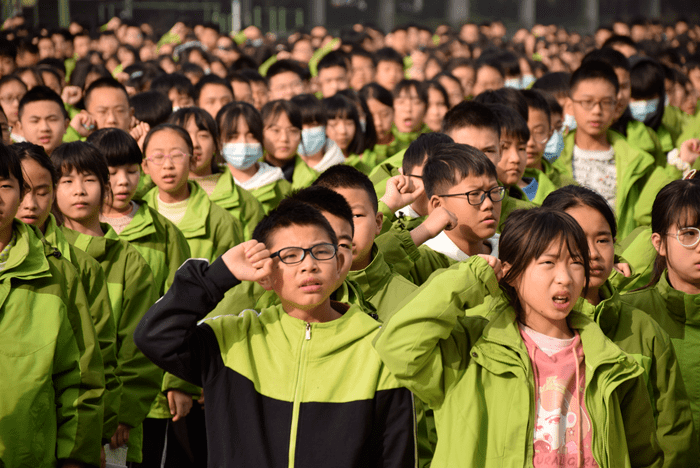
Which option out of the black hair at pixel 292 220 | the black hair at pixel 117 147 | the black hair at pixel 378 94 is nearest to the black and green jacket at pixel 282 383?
the black hair at pixel 292 220

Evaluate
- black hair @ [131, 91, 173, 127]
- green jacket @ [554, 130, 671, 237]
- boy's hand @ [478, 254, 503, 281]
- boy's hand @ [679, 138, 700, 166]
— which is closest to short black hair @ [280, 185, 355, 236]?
boy's hand @ [478, 254, 503, 281]

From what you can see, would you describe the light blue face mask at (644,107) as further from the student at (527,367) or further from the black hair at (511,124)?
the student at (527,367)

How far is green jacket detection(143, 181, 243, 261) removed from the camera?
15.2 ft

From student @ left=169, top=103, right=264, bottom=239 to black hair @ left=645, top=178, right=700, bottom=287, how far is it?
262 cm

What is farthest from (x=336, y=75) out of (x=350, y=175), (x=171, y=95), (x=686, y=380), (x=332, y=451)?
(x=332, y=451)

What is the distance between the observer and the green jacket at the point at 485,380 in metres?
2.37

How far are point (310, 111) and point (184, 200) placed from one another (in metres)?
1.99

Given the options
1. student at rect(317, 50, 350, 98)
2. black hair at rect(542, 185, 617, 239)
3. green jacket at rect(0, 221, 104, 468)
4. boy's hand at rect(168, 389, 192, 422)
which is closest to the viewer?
green jacket at rect(0, 221, 104, 468)

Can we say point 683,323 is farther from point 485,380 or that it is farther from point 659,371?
point 485,380

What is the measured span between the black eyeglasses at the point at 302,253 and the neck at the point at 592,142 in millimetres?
3660

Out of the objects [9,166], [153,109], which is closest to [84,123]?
[153,109]

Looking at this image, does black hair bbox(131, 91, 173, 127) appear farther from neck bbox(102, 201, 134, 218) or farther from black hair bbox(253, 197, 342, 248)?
black hair bbox(253, 197, 342, 248)

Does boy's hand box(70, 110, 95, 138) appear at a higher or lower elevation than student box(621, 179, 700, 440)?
higher

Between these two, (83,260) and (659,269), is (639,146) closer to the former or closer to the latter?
(659,269)
